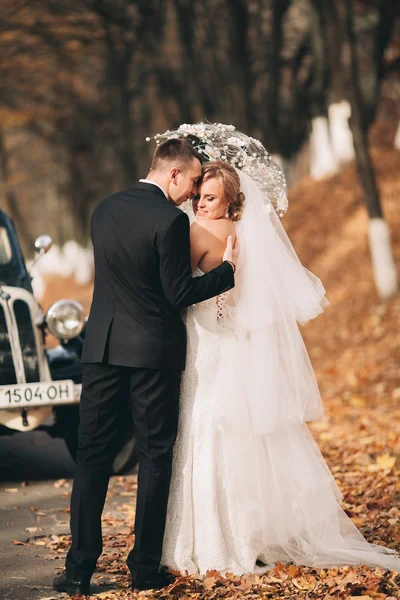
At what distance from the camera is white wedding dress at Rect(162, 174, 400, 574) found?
501 centimetres

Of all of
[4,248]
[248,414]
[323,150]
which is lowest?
[248,414]

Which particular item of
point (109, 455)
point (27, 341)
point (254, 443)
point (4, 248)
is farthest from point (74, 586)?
point (4, 248)

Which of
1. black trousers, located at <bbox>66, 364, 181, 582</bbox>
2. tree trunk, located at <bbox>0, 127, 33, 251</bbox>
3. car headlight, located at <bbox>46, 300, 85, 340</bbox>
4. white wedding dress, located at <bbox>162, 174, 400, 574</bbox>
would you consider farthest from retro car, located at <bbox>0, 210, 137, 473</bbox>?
tree trunk, located at <bbox>0, 127, 33, 251</bbox>

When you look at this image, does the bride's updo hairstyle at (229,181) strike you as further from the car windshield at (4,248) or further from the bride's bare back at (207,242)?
the car windshield at (4,248)

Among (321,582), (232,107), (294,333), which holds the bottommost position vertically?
(321,582)

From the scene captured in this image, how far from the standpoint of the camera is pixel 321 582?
482 cm

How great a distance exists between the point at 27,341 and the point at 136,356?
2.91 metres

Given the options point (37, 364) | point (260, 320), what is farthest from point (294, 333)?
point (37, 364)

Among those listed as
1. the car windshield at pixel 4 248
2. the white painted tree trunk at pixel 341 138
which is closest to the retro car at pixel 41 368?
the car windshield at pixel 4 248

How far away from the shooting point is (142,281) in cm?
475

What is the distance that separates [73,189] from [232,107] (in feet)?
55.2

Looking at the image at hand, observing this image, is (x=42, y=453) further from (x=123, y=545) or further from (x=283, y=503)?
(x=283, y=503)

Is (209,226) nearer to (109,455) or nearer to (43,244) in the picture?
(109,455)

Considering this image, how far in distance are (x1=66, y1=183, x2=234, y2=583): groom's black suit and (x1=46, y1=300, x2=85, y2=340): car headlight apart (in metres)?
2.67
